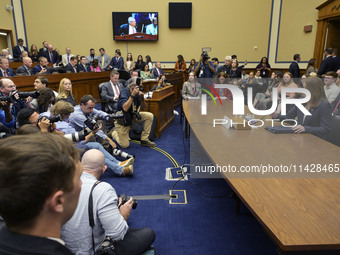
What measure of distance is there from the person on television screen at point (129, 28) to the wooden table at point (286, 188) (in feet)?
26.2

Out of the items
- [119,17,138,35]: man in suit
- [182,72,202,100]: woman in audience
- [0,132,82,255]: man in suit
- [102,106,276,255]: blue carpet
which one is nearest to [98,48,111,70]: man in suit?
[119,17,138,35]: man in suit

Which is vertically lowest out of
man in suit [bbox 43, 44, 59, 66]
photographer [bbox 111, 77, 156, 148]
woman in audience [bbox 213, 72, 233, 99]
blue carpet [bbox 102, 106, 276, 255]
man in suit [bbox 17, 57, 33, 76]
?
blue carpet [bbox 102, 106, 276, 255]

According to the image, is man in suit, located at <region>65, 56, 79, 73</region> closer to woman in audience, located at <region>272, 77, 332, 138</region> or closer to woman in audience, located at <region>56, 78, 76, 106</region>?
woman in audience, located at <region>56, 78, 76, 106</region>

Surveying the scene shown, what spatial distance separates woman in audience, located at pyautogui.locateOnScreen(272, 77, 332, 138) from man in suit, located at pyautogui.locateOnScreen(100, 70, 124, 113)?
11.3 ft

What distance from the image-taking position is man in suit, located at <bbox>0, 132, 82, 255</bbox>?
555 millimetres

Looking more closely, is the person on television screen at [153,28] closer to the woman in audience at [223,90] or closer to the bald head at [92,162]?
the woman in audience at [223,90]

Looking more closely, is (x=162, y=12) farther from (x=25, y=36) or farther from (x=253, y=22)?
(x=25, y=36)

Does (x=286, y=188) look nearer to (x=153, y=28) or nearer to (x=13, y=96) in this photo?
(x=13, y=96)

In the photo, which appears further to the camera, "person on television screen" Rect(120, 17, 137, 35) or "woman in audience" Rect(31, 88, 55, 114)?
"person on television screen" Rect(120, 17, 137, 35)

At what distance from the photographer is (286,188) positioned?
4.80 feet

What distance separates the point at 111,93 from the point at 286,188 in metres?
4.15

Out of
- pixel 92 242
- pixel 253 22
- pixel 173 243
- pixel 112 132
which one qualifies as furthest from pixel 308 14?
pixel 92 242

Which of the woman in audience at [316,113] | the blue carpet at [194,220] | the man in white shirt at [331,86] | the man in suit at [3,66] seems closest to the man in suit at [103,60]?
the man in suit at [3,66]

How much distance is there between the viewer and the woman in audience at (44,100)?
3.27 m
